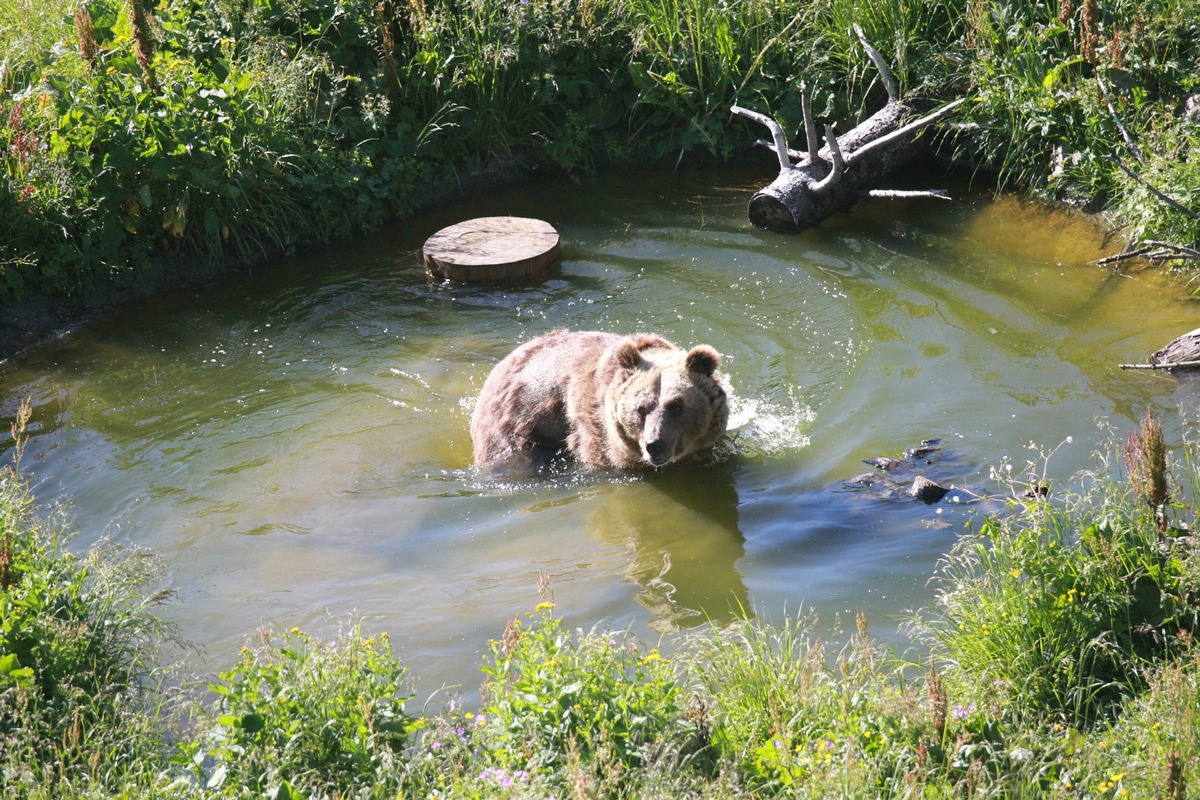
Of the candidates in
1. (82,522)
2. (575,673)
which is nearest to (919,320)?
(575,673)

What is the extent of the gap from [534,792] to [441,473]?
135 inches

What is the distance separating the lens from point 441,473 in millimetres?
6410

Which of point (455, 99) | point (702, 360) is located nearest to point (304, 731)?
point (702, 360)

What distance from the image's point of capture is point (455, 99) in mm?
10102

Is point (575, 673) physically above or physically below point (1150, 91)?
below

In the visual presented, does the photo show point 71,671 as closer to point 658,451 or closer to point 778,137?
point 658,451

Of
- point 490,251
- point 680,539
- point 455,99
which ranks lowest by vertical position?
point 680,539

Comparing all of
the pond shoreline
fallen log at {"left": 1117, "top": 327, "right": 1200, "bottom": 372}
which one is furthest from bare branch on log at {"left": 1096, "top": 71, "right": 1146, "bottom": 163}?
the pond shoreline

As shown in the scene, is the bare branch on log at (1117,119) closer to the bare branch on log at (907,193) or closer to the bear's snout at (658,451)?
the bare branch on log at (907,193)

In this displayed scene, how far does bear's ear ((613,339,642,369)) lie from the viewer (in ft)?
19.6

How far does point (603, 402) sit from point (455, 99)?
496 centimetres

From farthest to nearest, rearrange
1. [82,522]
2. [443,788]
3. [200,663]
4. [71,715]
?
[82,522], [200,663], [71,715], [443,788]

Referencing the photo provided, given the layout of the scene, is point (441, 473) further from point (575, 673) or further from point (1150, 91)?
point (1150, 91)

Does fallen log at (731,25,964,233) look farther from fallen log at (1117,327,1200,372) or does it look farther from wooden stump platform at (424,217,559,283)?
fallen log at (1117,327,1200,372)
